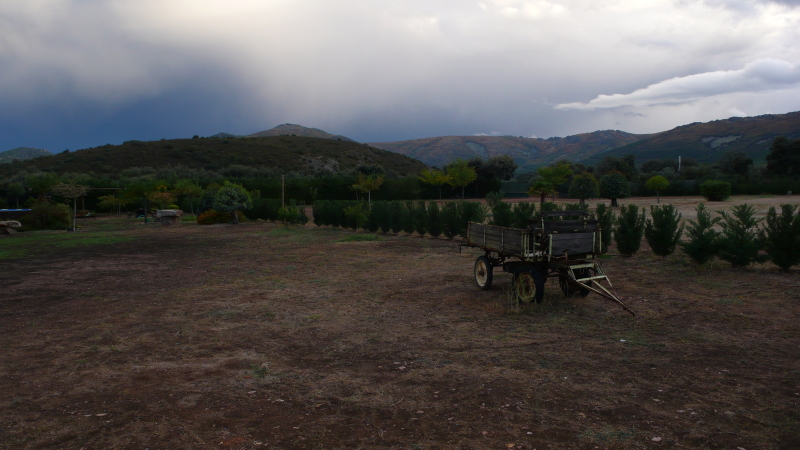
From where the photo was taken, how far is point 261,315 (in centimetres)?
759

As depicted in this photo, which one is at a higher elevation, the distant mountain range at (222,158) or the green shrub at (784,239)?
the distant mountain range at (222,158)

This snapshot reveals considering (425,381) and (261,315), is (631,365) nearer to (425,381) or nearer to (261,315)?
(425,381)

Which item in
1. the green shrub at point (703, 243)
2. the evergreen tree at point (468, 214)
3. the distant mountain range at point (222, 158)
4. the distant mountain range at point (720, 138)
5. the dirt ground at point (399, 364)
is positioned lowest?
the dirt ground at point (399, 364)

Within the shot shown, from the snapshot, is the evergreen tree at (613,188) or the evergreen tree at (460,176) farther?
the evergreen tree at (460,176)

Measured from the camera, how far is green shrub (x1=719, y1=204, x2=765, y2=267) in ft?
33.1

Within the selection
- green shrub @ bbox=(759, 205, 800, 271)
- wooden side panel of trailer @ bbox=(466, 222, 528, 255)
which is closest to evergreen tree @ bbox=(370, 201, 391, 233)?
wooden side panel of trailer @ bbox=(466, 222, 528, 255)

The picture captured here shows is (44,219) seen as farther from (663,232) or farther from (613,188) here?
(613,188)

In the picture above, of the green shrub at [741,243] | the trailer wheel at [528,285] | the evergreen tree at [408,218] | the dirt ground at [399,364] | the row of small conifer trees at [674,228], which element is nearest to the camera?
the dirt ground at [399,364]

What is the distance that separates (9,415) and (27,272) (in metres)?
9.71

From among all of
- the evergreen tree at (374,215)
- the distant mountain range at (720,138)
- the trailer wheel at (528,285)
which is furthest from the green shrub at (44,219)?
the distant mountain range at (720,138)

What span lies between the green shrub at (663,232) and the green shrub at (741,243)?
4.04 feet

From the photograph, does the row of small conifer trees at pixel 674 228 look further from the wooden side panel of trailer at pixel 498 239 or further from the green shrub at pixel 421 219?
the wooden side panel of trailer at pixel 498 239

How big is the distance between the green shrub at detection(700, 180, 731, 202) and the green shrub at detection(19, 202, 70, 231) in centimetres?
4308

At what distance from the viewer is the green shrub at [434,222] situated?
1851cm
